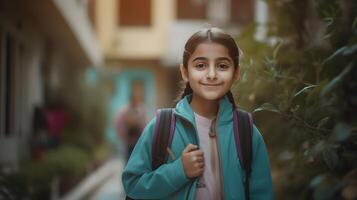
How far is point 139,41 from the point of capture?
2269 centimetres

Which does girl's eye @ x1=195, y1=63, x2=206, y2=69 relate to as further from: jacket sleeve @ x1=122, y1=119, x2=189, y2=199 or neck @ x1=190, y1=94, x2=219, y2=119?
jacket sleeve @ x1=122, y1=119, x2=189, y2=199

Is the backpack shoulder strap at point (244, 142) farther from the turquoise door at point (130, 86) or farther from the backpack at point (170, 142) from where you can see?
the turquoise door at point (130, 86)

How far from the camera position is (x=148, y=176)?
2.66 metres

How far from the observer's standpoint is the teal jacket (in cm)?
262

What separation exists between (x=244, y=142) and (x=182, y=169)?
0.30 m

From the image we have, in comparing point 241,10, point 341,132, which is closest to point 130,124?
point 341,132

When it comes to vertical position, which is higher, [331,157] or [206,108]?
[206,108]

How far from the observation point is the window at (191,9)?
22453 millimetres

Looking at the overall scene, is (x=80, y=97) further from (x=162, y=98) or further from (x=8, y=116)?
(x=162, y=98)

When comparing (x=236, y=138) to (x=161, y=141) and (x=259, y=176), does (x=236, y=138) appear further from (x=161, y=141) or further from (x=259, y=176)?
(x=161, y=141)

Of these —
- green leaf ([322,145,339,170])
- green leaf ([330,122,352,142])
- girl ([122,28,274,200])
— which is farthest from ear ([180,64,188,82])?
green leaf ([330,122,352,142])

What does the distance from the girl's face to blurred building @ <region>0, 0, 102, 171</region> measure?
572 centimetres

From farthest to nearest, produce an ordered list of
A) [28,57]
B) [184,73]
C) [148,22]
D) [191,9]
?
[148,22] < [191,9] < [28,57] < [184,73]

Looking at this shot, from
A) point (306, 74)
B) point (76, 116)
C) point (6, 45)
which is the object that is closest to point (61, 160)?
point (6, 45)
